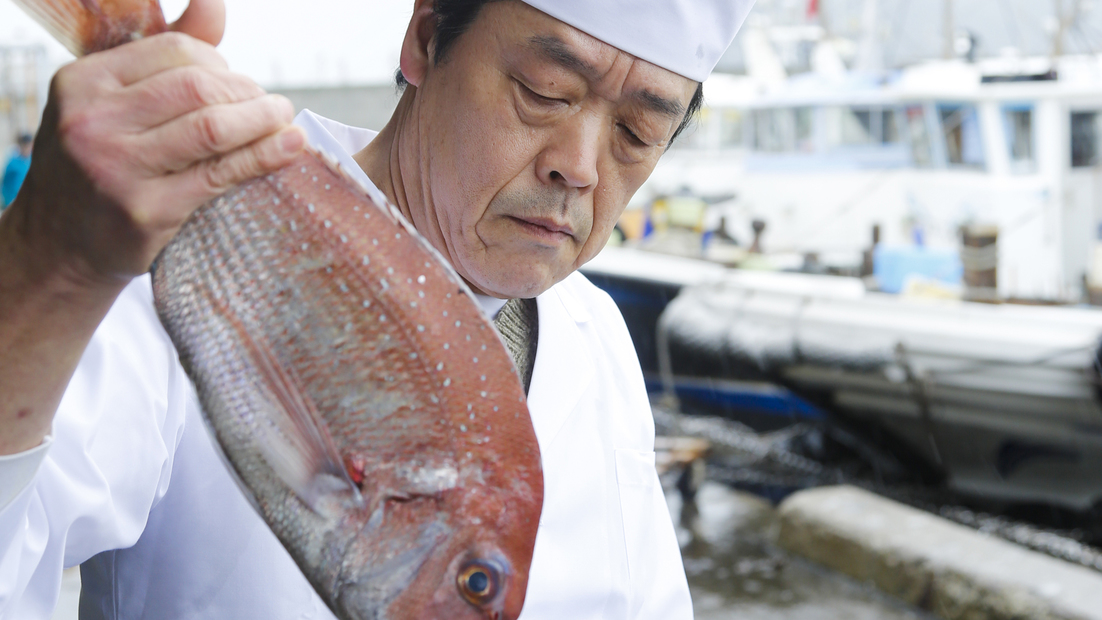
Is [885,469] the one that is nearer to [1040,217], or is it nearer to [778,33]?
[1040,217]

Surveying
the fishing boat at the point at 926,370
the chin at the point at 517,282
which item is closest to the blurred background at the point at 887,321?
the fishing boat at the point at 926,370

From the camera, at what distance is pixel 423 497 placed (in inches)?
30.3

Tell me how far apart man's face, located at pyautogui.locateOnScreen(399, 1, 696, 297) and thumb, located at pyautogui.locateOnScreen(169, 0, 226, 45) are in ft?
1.96

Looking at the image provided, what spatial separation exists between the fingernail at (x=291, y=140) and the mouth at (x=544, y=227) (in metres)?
0.62

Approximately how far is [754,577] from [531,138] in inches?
271

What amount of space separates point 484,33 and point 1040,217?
1368cm

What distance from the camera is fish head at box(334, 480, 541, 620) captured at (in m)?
0.74

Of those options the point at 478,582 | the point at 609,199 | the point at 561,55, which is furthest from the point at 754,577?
the point at 478,582

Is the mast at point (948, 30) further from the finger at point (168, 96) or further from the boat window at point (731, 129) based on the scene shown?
the finger at point (168, 96)

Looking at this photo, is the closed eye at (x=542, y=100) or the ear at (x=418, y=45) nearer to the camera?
the closed eye at (x=542, y=100)

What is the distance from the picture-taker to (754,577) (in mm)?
7449

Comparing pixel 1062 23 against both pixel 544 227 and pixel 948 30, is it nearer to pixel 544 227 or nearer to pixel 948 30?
pixel 948 30

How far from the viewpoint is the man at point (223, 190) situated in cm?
72

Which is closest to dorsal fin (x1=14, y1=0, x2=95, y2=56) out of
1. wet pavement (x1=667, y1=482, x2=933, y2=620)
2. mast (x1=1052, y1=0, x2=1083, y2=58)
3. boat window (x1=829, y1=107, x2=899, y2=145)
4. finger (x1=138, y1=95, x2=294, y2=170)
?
finger (x1=138, y1=95, x2=294, y2=170)
